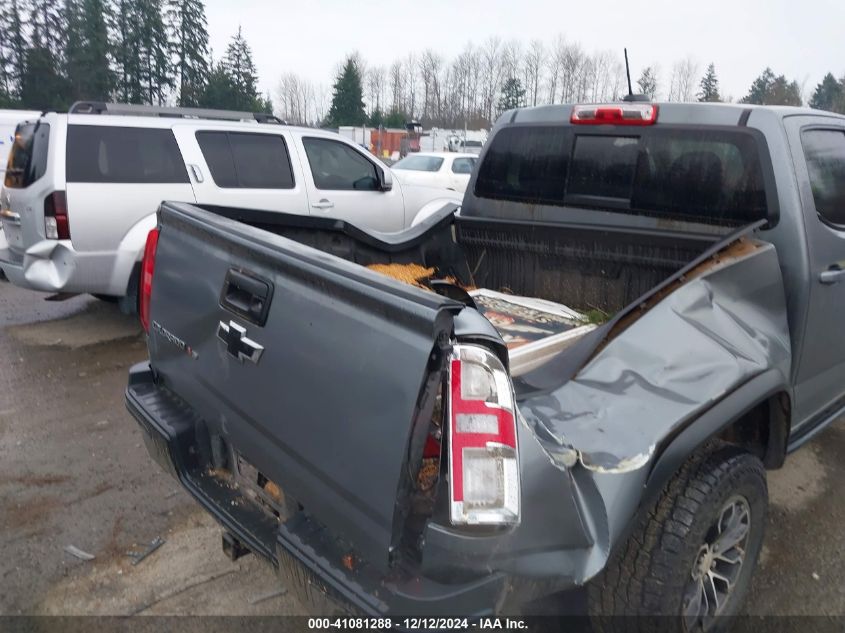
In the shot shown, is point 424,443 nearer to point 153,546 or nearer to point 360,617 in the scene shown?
point 360,617

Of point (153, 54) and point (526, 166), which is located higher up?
point (153, 54)

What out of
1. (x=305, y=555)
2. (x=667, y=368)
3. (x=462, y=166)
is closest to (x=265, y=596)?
(x=305, y=555)

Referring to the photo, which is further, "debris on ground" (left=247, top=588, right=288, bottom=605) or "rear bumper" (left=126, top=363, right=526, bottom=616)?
"debris on ground" (left=247, top=588, right=288, bottom=605)

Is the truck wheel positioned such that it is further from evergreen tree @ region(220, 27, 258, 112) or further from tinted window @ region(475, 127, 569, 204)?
evergreen tree @ region(220, 27, 258, 112)

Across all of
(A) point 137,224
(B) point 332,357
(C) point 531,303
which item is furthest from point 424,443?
(A) point 137,224

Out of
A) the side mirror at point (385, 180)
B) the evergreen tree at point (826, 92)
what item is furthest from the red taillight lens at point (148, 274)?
the evergreen tree at point (826, 92)

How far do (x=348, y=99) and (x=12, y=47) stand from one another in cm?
2848

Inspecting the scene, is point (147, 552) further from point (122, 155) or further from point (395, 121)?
point (395, 121)

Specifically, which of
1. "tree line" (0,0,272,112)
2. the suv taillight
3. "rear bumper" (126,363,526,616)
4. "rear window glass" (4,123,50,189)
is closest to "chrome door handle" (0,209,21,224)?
"rear window glass" (4,123,50,189)

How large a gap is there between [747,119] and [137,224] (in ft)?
16.8

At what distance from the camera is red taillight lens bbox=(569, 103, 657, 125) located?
3.43 metres

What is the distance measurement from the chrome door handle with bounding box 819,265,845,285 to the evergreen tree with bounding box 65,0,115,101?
123 feet

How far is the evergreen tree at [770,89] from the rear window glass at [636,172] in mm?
42264

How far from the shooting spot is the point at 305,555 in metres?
2.04
